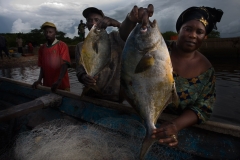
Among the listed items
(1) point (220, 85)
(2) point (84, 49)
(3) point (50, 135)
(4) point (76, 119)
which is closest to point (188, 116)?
(2) point (84, 49)

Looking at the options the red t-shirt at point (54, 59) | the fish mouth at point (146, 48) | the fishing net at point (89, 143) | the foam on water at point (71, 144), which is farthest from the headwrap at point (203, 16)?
the red t-shirt at point (54, 59)

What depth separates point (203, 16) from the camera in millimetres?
2006

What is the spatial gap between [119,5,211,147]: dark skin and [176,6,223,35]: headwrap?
6 centimetres

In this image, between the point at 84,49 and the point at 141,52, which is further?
the point at 84,49

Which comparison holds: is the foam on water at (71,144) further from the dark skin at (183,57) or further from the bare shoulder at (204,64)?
the bare shoulder at (204,64)

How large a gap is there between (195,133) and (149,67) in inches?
49.1

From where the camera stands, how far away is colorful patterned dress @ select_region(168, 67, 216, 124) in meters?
2.07

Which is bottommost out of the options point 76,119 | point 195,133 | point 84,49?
point 76,119

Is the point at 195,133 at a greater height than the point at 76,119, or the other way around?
the point at 195,133

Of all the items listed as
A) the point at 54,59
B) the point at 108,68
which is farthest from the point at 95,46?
the point at 54,59

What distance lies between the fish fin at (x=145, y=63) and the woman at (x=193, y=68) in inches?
19.6

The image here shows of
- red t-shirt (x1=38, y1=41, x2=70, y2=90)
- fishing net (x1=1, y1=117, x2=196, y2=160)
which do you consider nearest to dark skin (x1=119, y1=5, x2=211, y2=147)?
fishing net (x1=1, y1=117, x2=196, y2=160)

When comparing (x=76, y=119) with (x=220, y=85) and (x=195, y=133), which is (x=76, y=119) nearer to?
(x=195, y=133)

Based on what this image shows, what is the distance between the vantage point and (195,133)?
2.41 meters
